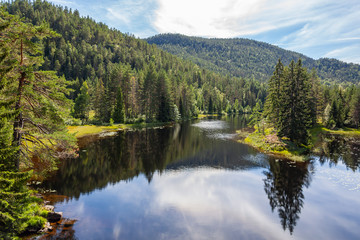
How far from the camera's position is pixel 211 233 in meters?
19.6

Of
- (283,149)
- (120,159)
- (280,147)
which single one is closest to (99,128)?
(120,159)

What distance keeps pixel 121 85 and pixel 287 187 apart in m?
80.4

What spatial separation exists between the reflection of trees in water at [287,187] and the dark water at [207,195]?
4.3 inches

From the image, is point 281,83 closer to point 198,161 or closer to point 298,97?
point 298,97

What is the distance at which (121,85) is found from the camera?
9494 cm

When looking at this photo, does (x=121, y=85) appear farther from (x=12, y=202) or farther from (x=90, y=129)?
(x=12, y=202)

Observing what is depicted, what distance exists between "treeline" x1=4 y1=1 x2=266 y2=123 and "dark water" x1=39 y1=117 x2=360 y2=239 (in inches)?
1824

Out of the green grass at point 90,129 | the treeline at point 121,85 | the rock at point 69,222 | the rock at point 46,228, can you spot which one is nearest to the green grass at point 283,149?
the rock at point 69,222

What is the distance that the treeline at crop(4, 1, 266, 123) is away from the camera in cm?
8869

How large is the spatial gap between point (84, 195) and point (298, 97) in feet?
156

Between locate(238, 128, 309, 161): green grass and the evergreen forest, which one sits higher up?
the evergreen forest

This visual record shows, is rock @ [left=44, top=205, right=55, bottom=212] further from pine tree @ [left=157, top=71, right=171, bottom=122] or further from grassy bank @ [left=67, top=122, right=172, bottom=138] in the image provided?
pine tree @ [left=157, top=71, right=171, bottom=122]

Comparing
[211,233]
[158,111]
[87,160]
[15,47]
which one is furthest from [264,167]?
[158,111]

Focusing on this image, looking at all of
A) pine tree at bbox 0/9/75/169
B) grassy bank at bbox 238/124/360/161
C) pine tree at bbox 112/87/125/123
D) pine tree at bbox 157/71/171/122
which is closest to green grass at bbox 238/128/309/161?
grassy bank at bbox 238/124/360/161
